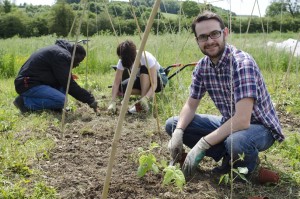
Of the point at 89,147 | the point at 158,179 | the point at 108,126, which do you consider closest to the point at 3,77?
the point at 108,126

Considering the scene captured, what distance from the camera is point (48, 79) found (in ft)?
13.0

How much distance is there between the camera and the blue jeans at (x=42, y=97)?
3887 mm

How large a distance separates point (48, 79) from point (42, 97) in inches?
8.3

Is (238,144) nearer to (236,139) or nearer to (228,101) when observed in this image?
(236,139)

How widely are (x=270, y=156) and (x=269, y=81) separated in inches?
109

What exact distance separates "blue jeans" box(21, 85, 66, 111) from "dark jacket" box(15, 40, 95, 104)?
6 centimetres

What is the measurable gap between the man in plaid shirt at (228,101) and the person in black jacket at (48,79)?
172 centimetres

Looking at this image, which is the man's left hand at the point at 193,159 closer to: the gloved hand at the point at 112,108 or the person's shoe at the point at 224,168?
the person's shoe at the point at 224,168

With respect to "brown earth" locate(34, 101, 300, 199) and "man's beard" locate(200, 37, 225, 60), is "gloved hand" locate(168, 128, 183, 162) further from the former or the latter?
"man's beard" locate(200, 37, 225, 60)

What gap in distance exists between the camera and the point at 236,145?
2076 millimetres

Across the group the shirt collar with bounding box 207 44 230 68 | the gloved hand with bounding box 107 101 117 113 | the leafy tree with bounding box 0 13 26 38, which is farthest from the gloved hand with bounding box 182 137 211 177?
the leafy tree with bounding box 0 13 26 38

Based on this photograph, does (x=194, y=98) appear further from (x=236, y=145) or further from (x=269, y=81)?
(x=269, y=81)

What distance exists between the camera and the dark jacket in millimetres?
3754

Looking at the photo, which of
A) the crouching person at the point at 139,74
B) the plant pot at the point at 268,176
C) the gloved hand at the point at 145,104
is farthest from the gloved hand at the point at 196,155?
the gloved hand at the point at 145,104
